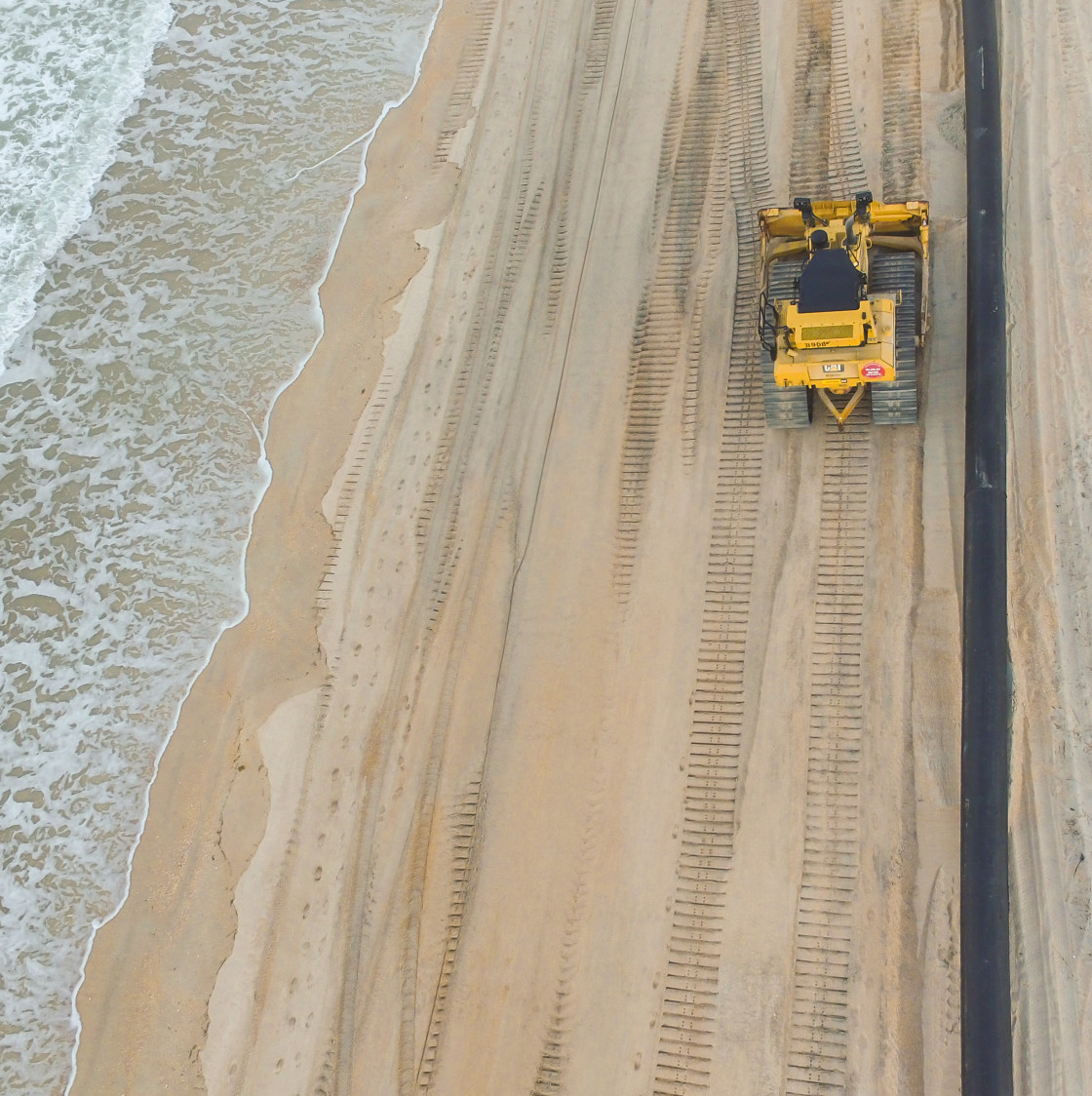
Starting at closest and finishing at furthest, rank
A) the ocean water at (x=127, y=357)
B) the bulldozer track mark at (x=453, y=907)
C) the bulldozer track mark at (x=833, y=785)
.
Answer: the bulldozer track mark at (x=833, y=785), the bulldozer track mark at (x=453, y=907), the ocean water at (x=127, y=357)

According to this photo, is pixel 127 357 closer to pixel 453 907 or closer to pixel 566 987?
pixel 453 907

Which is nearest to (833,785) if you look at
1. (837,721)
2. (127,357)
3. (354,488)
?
(837,721)

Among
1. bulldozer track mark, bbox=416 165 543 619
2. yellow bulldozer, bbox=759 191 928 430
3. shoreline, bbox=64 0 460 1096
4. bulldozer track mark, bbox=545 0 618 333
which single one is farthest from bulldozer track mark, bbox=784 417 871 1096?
shoreline, bbox=64 0 460 1096

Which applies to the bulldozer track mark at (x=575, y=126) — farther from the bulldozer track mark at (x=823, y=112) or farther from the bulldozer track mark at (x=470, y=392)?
the bulldozer track mark at (x=823, y=112)

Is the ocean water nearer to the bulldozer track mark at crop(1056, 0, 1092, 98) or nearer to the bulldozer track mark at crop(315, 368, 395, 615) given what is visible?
the bulldozer track mark at crop(315, 368, 395, 615)

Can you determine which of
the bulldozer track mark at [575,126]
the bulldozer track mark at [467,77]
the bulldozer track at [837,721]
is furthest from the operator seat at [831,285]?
the bulldozer track mark at [467,77]
